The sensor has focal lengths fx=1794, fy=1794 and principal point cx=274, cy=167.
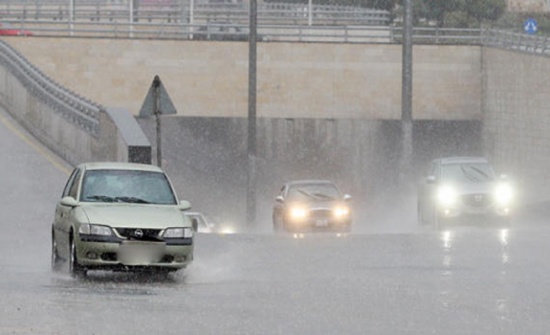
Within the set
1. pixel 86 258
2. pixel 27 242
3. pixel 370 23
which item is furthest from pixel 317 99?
pixel 86 258

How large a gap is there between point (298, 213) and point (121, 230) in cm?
1719

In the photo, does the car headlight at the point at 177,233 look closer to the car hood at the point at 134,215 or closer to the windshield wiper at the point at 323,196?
the car hood at the point at 134,215

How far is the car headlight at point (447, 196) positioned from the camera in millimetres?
35562

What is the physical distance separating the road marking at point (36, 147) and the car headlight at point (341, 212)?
5.55 metres

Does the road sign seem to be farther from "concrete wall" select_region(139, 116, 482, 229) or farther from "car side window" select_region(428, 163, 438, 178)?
"concrete wall" select_region(139, 116, 482, 229)

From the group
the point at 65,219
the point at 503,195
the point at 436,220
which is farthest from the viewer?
the point at 436,220

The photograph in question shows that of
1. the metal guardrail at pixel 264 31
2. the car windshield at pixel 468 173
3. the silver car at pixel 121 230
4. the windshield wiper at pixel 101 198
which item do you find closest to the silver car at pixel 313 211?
the car windshield at pixel 468 173

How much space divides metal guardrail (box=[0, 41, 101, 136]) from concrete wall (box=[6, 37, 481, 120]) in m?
16.8

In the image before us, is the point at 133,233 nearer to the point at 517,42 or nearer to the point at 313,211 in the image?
the point at 313,211

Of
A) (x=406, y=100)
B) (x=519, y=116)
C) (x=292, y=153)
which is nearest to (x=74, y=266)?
(x=406, y=100)

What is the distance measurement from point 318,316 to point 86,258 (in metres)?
3.96

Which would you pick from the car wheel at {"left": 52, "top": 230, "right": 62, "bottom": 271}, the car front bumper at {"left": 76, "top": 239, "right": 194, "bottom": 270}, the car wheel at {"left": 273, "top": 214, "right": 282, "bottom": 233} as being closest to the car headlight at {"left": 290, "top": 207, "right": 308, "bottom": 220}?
the car wheel at {"left": 273, "top": 214, "right": 282, "bottom": 233}

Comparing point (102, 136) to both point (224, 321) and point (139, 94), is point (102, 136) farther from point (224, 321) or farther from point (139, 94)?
point (139, 94)

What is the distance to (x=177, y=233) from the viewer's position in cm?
2000
